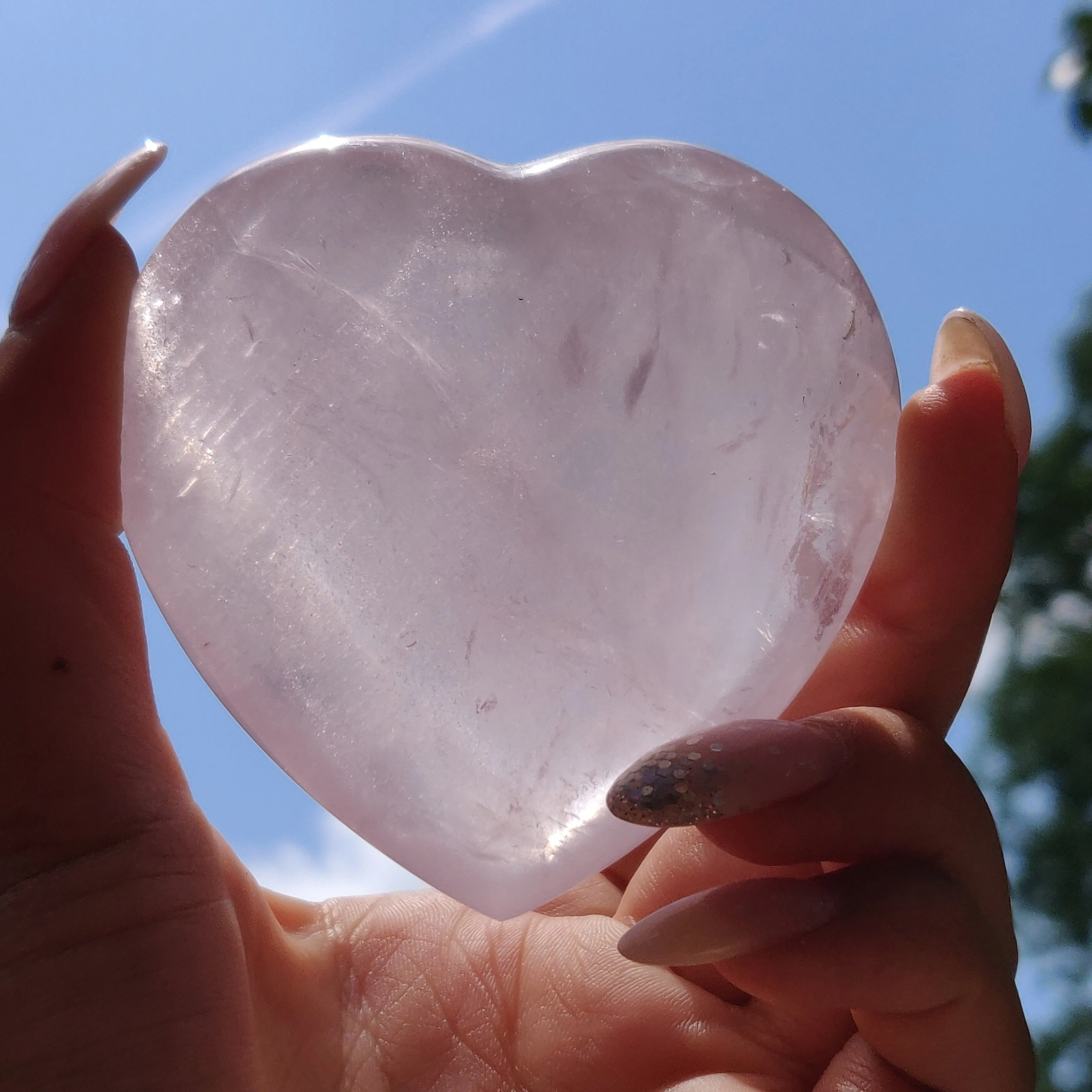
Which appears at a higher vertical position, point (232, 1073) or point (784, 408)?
point (784, 408)

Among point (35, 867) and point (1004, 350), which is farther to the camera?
point (1004, 350)

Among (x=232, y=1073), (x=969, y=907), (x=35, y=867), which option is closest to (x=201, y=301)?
(x=35, y=867)

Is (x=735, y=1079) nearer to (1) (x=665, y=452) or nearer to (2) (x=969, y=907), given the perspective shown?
(2) (x=969, y=907)

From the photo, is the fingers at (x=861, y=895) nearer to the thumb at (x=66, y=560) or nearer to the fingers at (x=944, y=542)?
the fingers at (x=944, y=542)

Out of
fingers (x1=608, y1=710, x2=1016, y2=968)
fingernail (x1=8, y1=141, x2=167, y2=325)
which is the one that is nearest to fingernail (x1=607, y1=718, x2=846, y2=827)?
fingers (x1=608, y1=710, x2=1016, y2=968)

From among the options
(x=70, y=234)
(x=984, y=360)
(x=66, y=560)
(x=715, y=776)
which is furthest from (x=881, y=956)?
(x=70, y=234)
